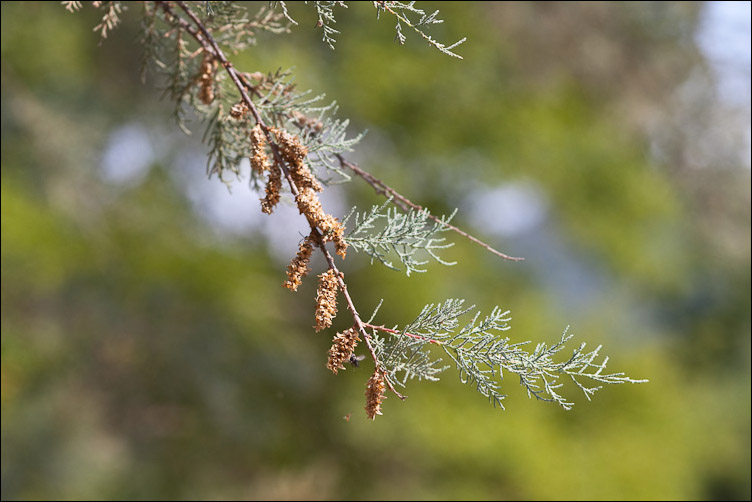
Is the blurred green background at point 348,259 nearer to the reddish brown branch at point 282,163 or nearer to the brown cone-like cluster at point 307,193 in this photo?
the reddish brown branch at point 282,163

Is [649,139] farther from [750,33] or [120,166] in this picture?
[120,166]

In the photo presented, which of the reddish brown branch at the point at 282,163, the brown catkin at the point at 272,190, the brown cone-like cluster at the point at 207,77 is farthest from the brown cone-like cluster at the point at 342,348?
the brown cone-like cluster at the point at 207,77

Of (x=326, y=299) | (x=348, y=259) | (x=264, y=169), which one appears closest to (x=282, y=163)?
(x=264, y=169)

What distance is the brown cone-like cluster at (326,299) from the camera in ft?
1.77

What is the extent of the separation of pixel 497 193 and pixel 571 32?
740 mm

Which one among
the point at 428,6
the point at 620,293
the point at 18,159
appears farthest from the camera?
the point at 620,293

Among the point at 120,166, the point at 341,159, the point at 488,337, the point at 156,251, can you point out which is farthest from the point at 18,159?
the point at 488,337

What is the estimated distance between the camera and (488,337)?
57cm

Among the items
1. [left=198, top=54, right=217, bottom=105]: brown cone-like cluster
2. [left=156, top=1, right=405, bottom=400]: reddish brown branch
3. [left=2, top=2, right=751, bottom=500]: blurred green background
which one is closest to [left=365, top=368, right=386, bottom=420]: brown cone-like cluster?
[left=156, top=1, right=405, bottom=400]: reddish brown branch

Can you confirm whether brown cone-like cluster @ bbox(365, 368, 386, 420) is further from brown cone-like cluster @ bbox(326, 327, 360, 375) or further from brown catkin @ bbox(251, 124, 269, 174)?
brown catkin @ bbox(251, 124, 269, 174)

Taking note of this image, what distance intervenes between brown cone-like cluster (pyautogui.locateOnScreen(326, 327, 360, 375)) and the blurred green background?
2029mm

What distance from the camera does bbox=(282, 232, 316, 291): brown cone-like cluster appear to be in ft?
1.82

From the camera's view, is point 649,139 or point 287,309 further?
point 649,139

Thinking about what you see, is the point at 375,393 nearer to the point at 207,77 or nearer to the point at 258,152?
the point at 258,152
